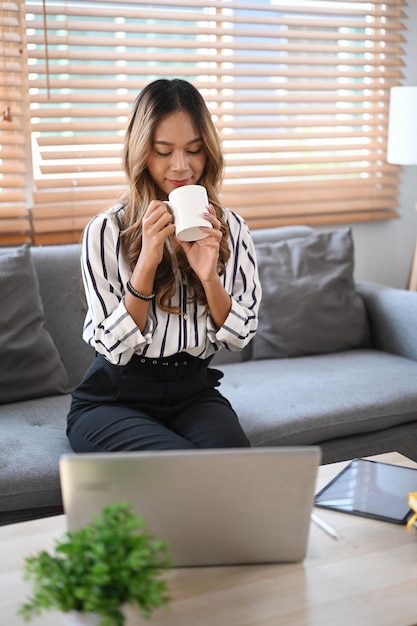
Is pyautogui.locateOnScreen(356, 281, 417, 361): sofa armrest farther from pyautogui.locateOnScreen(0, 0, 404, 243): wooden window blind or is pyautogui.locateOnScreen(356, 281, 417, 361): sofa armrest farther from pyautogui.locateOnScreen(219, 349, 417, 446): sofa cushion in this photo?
pyautogui.locateOnScreen(0, 0, 404, 243): wooden window blind

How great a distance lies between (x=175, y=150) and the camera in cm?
191

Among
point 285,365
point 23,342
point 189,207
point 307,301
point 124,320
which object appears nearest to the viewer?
point 189,207

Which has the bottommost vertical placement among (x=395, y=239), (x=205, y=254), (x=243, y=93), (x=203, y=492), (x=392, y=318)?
(x=392, y=318)

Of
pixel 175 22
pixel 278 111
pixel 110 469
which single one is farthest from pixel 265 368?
pixel 110 469

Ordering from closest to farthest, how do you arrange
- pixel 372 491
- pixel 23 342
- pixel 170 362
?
pixel 372 491, pixel 170 362, pixel 23 342

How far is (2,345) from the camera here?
2.30m

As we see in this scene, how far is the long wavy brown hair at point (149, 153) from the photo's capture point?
6.30 ft

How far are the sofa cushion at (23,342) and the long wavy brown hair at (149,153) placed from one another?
1.77ft

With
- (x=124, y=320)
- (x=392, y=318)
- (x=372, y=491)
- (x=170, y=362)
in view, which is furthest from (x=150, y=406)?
(x=392, y=318)

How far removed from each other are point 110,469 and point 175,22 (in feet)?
7.45

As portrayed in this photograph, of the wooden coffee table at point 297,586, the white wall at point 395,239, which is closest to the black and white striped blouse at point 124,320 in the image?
the wooden coffee table at point 297,586

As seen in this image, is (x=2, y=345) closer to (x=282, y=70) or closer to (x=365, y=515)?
(x=365, y=515)

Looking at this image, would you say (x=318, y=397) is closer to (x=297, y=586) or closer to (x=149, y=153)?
(x=149, y=153)

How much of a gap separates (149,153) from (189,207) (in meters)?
0.29
